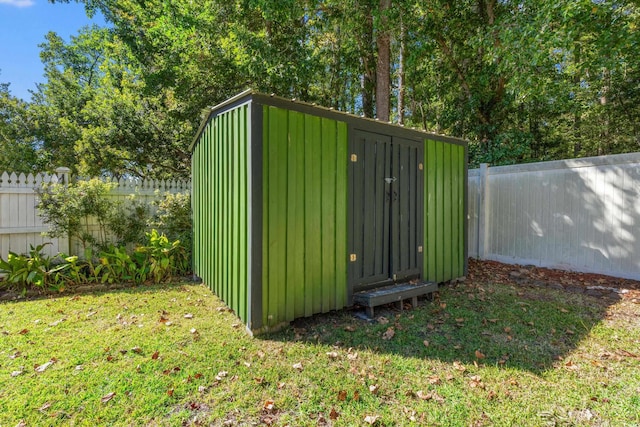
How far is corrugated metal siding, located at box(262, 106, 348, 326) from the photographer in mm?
2986

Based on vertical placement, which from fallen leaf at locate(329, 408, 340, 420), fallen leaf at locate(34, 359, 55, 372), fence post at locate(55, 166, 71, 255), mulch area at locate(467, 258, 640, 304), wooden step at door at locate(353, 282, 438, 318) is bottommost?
fallen leaf at locate(329, 408, 340, 420)

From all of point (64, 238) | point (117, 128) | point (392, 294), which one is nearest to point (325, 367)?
point (392, 294)

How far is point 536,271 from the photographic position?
17.7 feet

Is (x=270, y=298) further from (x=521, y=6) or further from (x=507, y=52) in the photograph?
(x=521, y=6)

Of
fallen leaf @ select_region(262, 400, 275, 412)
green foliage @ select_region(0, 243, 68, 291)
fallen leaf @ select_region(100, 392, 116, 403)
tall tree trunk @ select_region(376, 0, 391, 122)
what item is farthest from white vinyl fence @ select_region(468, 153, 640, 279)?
green foliage @ select_region(0, 243, 68, 291)

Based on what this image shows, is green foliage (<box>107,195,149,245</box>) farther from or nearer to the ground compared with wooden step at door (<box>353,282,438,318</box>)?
farther from the ground

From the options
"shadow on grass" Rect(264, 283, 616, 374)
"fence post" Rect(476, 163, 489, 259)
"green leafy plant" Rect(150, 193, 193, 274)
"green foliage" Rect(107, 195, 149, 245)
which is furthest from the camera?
"fence post" Rect(476, 163, 489, 259)

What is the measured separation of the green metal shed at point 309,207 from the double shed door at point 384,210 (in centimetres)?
1

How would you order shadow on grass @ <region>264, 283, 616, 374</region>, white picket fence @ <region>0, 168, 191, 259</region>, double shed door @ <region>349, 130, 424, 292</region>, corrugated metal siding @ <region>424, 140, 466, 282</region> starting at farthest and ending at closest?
white picket fence @ <region>0, 168, 191, 259</region>
corrugated metal siding @ <region>424, 140, 466, 282</region>
double shed door @ <region>349, 130, 424, 292</region>
shadow on grass @ <region>264, 283, 616, 374</region>

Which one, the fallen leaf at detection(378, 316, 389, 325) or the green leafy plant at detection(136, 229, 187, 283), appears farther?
the green leafy plant at detection(136, 229, 187, 283)

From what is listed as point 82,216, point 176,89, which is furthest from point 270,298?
point 176,89

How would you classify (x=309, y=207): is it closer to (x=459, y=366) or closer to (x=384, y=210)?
(x=384, y=210)

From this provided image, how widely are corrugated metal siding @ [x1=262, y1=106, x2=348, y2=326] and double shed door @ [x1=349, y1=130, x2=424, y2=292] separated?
0.62 ft

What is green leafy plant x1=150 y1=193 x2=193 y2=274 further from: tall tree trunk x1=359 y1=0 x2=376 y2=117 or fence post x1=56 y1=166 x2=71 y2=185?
tall tree trunk x1=359 y1=0 x2=376 y2=117
